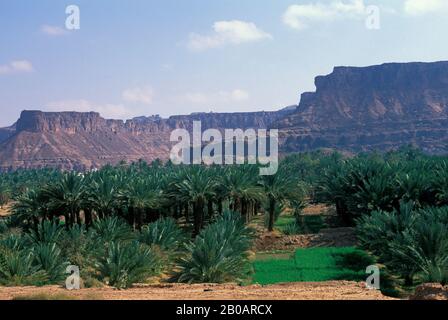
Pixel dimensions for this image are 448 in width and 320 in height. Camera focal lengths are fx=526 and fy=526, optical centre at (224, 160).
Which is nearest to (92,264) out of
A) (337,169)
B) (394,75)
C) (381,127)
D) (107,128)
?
(337,169)

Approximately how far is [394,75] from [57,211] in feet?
451

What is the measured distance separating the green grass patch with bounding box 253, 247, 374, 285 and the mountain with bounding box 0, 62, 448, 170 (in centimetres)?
9828

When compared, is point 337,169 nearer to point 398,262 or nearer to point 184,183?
point 184,183

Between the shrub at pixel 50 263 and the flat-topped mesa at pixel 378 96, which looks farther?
the flat-topped mesa at pixel 378 96

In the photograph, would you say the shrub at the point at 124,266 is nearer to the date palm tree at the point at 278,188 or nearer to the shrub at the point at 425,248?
the shrub at the point at 425,248

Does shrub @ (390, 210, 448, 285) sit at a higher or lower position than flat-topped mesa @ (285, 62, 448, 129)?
lower

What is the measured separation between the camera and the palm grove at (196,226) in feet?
62.1

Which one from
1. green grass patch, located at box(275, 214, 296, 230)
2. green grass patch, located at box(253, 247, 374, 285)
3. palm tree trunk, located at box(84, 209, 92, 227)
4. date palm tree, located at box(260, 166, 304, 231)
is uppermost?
date palm tree, located at box(260, 166, 304, 231)

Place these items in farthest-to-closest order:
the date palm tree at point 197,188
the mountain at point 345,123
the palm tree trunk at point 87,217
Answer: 1. the mountain at point 345,123
2. the palm tree trunk at point 87,217
3. the date palm tree at point 197,188

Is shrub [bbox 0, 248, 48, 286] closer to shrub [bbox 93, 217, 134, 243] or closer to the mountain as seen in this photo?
shrub [bbox 93, 217, 134, 243]

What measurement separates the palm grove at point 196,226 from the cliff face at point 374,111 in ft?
303

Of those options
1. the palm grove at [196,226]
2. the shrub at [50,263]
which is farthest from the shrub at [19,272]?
the shrub at [50,263]

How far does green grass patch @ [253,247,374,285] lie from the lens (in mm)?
22172

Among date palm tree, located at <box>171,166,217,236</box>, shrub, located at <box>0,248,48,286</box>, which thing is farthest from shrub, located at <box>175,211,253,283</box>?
date palm tree, located at <box>171,166,217,236</box>
